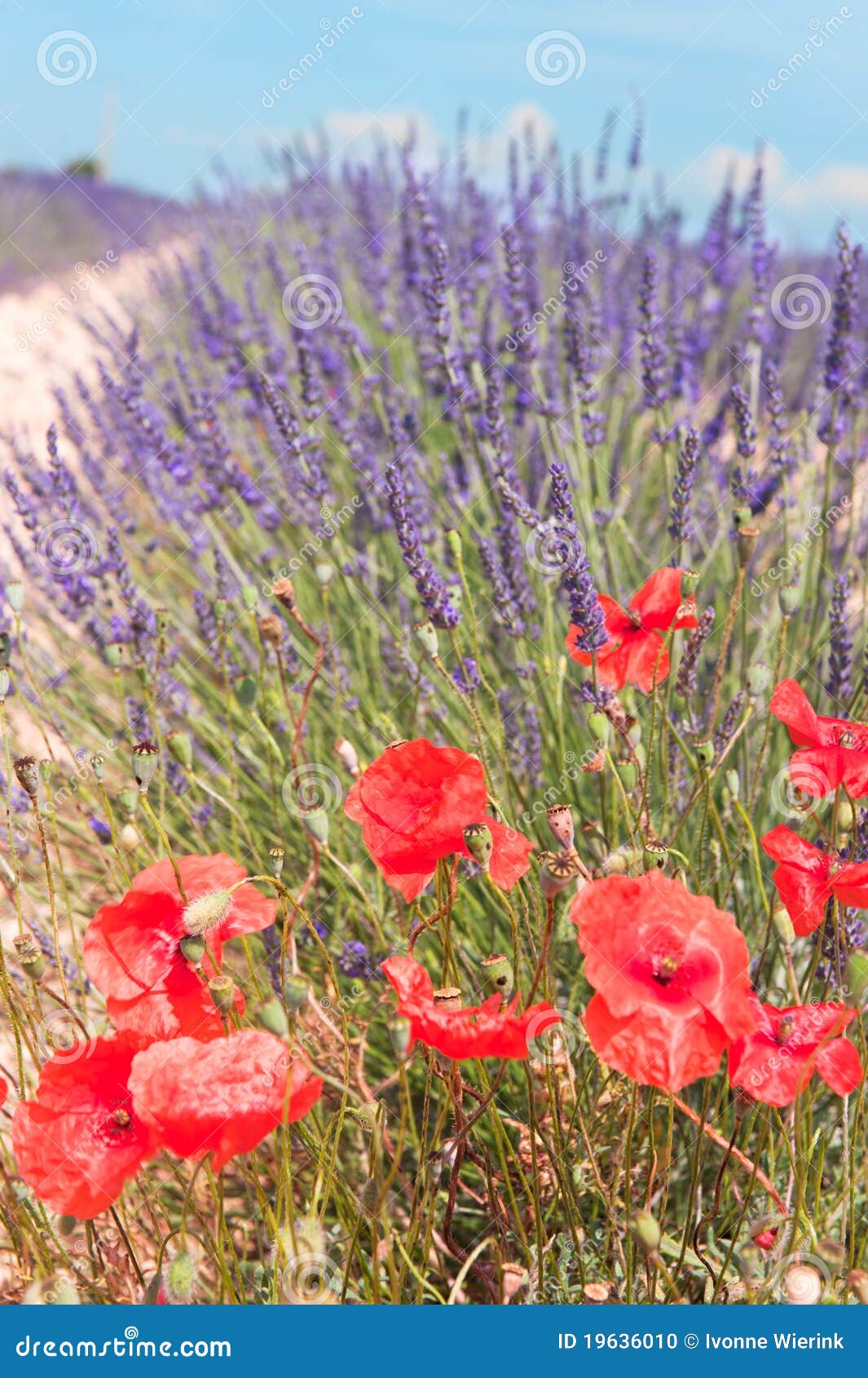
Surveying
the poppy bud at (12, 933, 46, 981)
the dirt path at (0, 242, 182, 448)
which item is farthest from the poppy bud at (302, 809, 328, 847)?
the dirt path at (0, 242, 182, 448)

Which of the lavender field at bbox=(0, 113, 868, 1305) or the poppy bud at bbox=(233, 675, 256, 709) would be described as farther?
the poppy bud at bbox=(233, 675, 256, 709)

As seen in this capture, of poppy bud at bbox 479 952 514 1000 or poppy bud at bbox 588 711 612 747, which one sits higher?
poppy bud at bbox 588 711 612 747

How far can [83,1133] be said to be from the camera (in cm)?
103

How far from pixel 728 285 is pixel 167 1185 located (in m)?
3.06

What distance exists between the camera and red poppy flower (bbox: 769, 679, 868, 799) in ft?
3.82

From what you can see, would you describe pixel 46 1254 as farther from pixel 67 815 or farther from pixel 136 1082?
pixel 67 815

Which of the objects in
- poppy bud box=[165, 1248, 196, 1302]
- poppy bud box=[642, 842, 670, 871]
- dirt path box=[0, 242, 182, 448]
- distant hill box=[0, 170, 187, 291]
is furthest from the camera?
distant hill box=[0, 170, 187, 291]

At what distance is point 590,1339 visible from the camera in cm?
95

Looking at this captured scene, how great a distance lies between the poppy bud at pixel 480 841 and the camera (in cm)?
100

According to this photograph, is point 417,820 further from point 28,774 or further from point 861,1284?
point 861,1284

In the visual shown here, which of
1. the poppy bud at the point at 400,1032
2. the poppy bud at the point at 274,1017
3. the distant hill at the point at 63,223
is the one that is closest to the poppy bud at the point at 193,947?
the poppy bud at the point at 274,1017

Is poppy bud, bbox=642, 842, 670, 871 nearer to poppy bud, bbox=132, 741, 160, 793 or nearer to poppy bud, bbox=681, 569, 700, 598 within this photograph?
poppy bud, bbox=681, 569, 700, 598

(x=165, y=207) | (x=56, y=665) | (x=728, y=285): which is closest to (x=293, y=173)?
(x=728, y=285)

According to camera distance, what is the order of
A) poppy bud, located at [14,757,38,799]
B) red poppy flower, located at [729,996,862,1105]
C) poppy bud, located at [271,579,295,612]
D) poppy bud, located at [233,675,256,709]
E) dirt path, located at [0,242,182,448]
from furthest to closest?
dirt path, located at [0,242,182,448]
poppy bud, located at [233,675,256,709]
poppy bud, located at [271,579,295,612]
poppy bud, located at [14,757,38,799]
red poppy flower, located at [729,996,862,1105]
